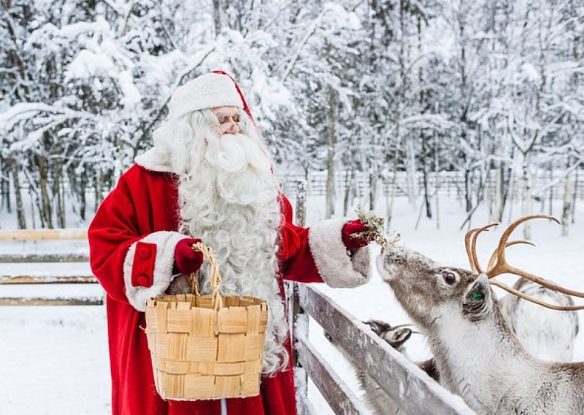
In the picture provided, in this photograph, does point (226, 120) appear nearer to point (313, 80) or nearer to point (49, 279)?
point (49, 279)

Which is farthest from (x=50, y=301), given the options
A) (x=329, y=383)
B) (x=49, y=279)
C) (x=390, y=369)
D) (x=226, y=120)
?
(x=390, y=369)

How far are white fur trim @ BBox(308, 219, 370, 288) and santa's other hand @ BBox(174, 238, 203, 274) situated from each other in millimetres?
687

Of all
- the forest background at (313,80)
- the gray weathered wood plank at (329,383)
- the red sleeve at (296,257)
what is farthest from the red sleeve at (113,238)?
the forest background at (313,80)

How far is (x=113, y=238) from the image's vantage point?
246 cm

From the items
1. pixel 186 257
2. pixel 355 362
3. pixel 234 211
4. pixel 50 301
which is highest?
pixel 234 211

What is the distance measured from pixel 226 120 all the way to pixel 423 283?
127cm

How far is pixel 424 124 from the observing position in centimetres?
2150

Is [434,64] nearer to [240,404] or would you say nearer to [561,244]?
[561,244]

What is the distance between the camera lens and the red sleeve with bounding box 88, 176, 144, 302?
7.84 ft

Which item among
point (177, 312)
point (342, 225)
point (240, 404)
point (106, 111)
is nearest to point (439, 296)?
point (342, 225)

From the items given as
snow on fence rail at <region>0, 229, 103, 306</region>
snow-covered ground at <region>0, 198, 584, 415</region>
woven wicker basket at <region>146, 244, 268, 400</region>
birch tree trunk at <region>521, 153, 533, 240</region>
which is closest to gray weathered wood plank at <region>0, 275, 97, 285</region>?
snow on fence rail at <region>0, 229, 103, 306</region>

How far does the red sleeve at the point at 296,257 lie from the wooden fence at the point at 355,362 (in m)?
0.21

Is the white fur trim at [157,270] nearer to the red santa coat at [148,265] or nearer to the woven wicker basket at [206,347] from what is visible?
the red santa coat at [148,265]

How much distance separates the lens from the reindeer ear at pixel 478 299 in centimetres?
302
